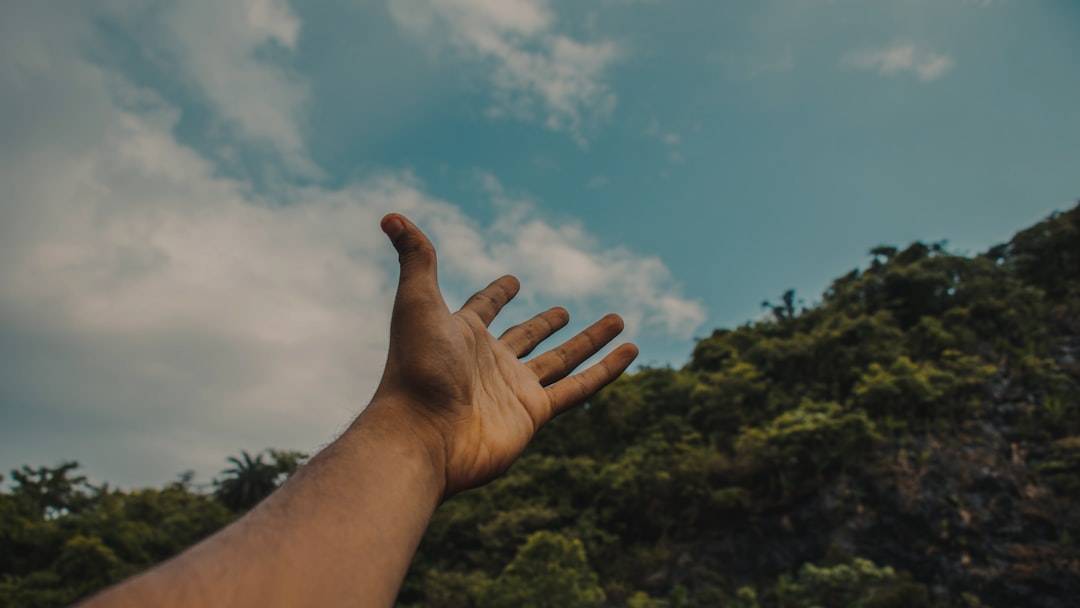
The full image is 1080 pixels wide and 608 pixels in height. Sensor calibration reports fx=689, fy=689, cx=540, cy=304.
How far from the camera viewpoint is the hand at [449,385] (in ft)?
4.10

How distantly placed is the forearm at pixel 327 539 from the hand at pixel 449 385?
0.26ft

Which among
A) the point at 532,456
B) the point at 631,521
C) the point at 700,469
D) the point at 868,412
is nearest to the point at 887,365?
the point at 868,412

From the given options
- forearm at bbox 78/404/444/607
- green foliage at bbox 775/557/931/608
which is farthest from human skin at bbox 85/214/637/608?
green foliage at bbox 775/557/931/608

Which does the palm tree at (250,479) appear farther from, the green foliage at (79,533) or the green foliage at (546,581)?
the green foliage at (546,581)

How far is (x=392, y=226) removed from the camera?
4.17ft

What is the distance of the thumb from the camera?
1.27 metres

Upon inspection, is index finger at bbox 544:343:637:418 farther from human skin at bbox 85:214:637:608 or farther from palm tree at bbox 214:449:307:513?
palm tree at bbox 214:449:307:513

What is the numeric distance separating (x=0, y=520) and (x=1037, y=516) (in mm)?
24596

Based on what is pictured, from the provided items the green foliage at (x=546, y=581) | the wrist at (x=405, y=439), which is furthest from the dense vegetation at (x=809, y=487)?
the wrist at (x=405, y=439)

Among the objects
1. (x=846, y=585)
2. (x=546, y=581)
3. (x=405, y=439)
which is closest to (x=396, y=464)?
(x=405, y=439)

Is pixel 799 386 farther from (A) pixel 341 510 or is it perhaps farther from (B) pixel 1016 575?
(A) pixel 341 510

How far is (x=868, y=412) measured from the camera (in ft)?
55.5

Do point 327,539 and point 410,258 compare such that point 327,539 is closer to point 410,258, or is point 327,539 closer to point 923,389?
point 410,258

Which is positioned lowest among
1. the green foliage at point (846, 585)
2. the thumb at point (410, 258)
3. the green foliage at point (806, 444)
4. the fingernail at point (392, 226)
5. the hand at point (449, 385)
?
the green foliage at point (846, 585)
